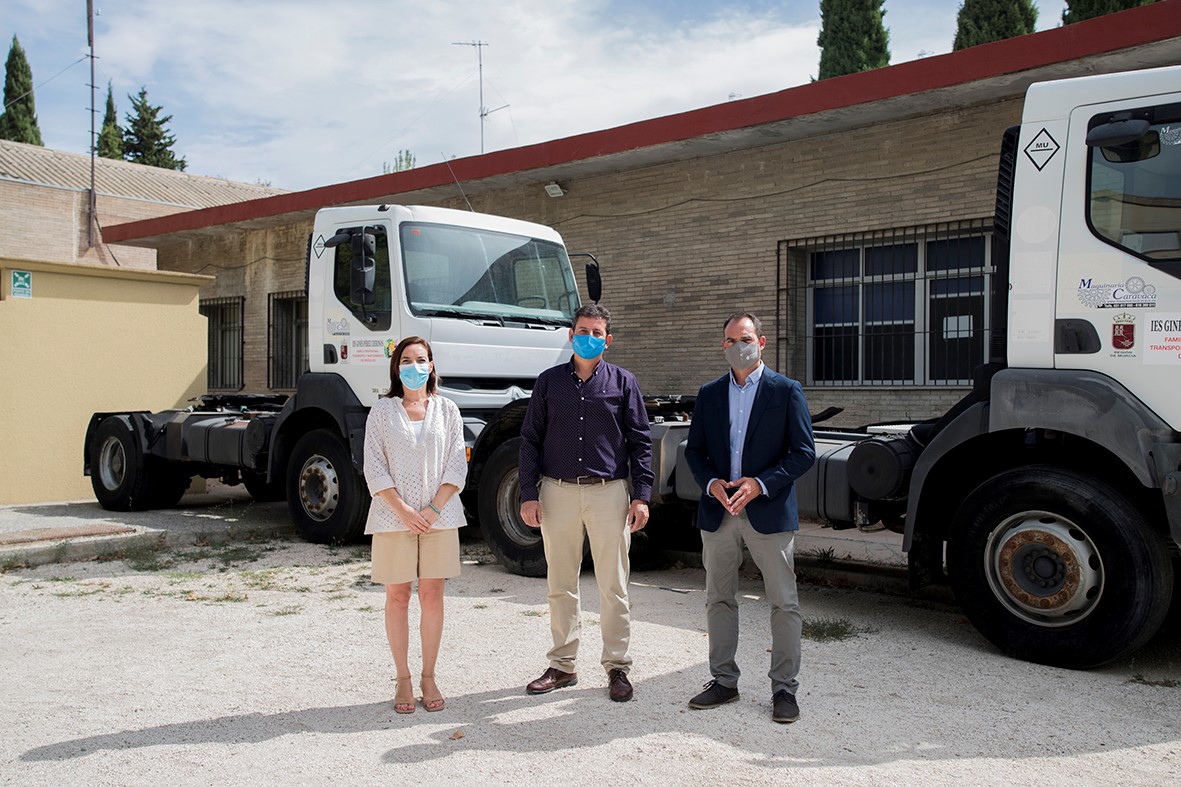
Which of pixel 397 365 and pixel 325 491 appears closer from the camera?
pixel 397 365

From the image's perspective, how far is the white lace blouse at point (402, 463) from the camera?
182 inches

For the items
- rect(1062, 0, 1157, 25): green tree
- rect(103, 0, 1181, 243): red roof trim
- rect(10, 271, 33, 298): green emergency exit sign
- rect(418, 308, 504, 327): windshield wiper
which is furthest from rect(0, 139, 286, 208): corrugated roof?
rect(418, 308, 504, 327): windshield wiper

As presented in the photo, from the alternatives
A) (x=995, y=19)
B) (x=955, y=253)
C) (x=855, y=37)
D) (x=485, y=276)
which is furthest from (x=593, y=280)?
(x=855, y=37)

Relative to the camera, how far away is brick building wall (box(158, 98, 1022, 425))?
10.4m

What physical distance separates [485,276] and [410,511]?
432 cm

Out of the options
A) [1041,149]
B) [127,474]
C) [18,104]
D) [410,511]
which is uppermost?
[18,104]

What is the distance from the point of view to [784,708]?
4426mm

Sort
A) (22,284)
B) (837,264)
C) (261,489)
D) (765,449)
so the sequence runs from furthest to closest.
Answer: (261,489), (22,284), (837,264), (765,449)

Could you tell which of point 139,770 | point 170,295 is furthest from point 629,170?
point 139,770

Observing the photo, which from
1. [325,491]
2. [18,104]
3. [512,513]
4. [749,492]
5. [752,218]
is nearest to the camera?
[749,492]

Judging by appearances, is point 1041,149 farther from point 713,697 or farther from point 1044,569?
point 713,697

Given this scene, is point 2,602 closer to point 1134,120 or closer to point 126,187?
point 1134,120

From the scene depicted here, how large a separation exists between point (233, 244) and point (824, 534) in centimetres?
1366

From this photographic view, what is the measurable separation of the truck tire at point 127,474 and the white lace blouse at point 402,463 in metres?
7.72
